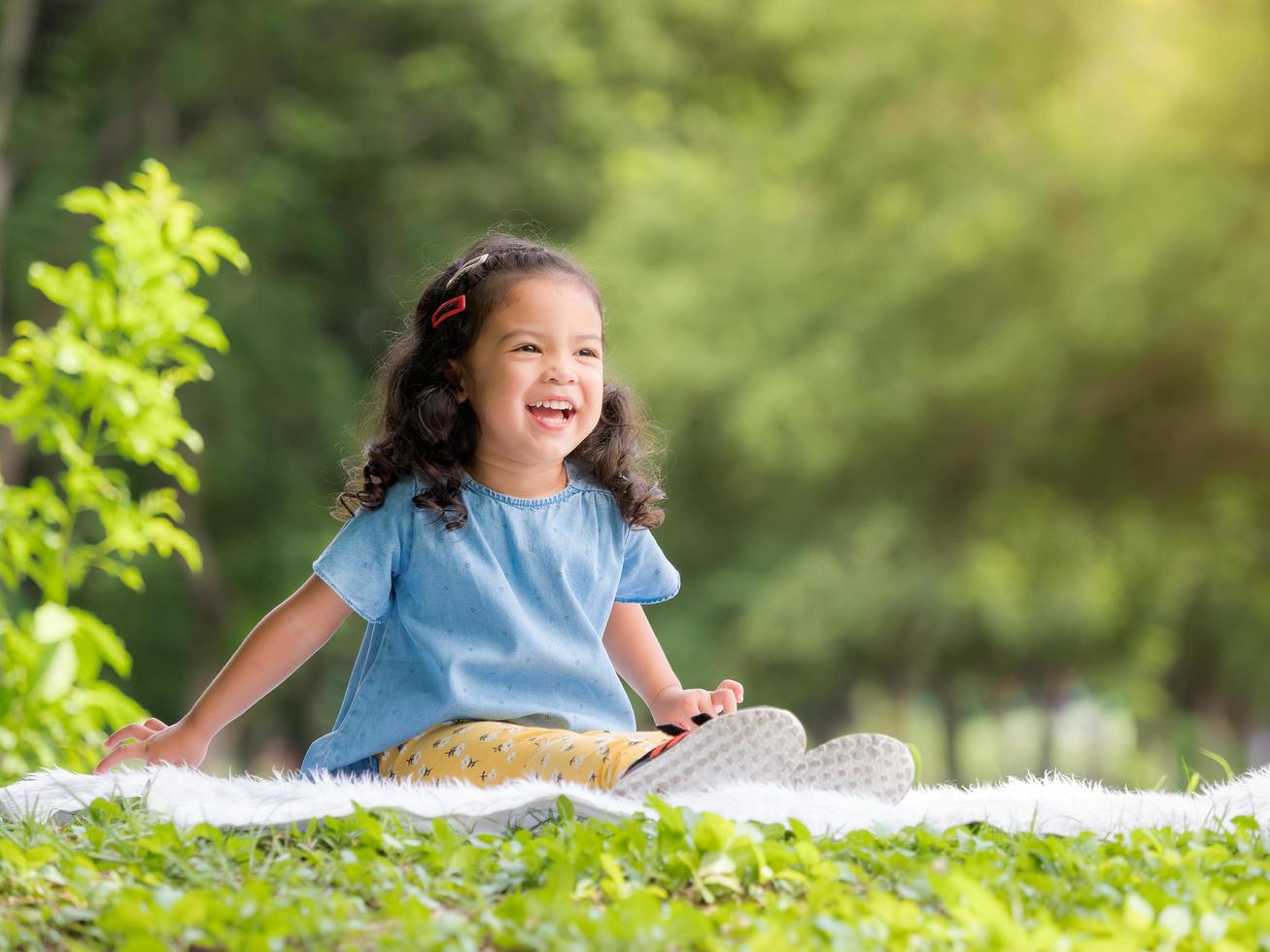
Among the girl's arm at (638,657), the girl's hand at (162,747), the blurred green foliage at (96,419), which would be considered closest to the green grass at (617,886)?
the girl's hand at (162,747)

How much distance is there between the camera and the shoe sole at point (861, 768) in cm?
233

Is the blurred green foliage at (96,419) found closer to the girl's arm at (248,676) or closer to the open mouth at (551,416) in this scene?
the girl's arm at (248,676)

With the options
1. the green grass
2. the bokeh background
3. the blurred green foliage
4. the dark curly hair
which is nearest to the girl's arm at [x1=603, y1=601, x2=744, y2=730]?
Result: the dark curly hair

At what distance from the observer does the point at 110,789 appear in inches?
89.0

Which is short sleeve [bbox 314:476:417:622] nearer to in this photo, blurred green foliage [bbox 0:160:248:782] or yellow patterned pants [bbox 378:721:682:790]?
yellow patterned pants [bbox 378:721:682:790]

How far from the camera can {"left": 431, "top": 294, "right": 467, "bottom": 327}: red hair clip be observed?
281 cm

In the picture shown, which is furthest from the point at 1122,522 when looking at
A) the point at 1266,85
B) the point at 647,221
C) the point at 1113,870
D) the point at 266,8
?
the point at 1113,870

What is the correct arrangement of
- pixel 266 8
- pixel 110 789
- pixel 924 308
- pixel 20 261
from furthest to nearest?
pixel 266 8, pixel 20 261, pixel 924 308, pixel 110 789

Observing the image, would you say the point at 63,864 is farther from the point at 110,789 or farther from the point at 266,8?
the point at 266,8

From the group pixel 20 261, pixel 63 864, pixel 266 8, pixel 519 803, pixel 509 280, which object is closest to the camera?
pixel 63 864

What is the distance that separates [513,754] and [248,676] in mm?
476

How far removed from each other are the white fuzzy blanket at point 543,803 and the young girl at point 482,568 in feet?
0.80

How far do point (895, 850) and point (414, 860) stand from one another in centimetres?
62

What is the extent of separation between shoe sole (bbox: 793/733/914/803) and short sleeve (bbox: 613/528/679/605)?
677 millimetres
